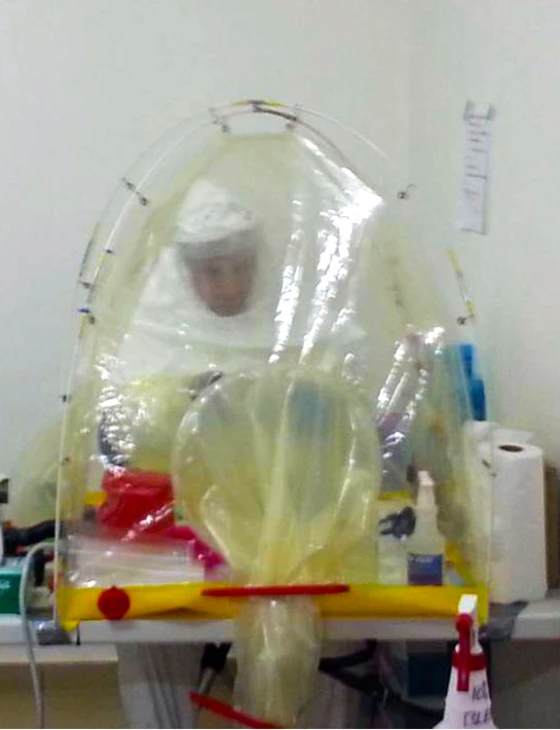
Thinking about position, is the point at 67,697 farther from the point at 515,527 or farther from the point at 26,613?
the point at 515,527

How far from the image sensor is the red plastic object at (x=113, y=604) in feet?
3.92

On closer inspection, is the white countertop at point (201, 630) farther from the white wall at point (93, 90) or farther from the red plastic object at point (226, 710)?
the white wall at point (93, 90)

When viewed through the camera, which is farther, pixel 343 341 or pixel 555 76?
pixel 555 76

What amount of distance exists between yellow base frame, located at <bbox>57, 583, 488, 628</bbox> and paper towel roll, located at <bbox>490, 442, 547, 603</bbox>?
92 mm

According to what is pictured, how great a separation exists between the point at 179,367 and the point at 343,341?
9.2 inches

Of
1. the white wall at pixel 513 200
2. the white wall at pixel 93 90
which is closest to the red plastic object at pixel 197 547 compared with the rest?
the white wall at pixel 513 200

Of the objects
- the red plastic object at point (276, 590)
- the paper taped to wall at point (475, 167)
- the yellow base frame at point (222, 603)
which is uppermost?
the paper taped to wall at point (475, 167)

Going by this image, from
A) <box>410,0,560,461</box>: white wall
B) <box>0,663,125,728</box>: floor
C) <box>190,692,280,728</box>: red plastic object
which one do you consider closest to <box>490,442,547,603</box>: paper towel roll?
<box>410,0,560,461</box>: white wall

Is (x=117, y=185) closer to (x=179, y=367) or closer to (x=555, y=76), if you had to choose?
(x=179, y=367)

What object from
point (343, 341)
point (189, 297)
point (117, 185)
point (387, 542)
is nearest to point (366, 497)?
point (387, 542)

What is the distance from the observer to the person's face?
1510 mm

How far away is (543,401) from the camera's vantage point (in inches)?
60.4

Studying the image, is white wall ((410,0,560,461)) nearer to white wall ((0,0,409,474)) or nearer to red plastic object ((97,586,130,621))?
white wall ((0,0,409,474))

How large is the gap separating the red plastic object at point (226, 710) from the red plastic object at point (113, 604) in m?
0.17
